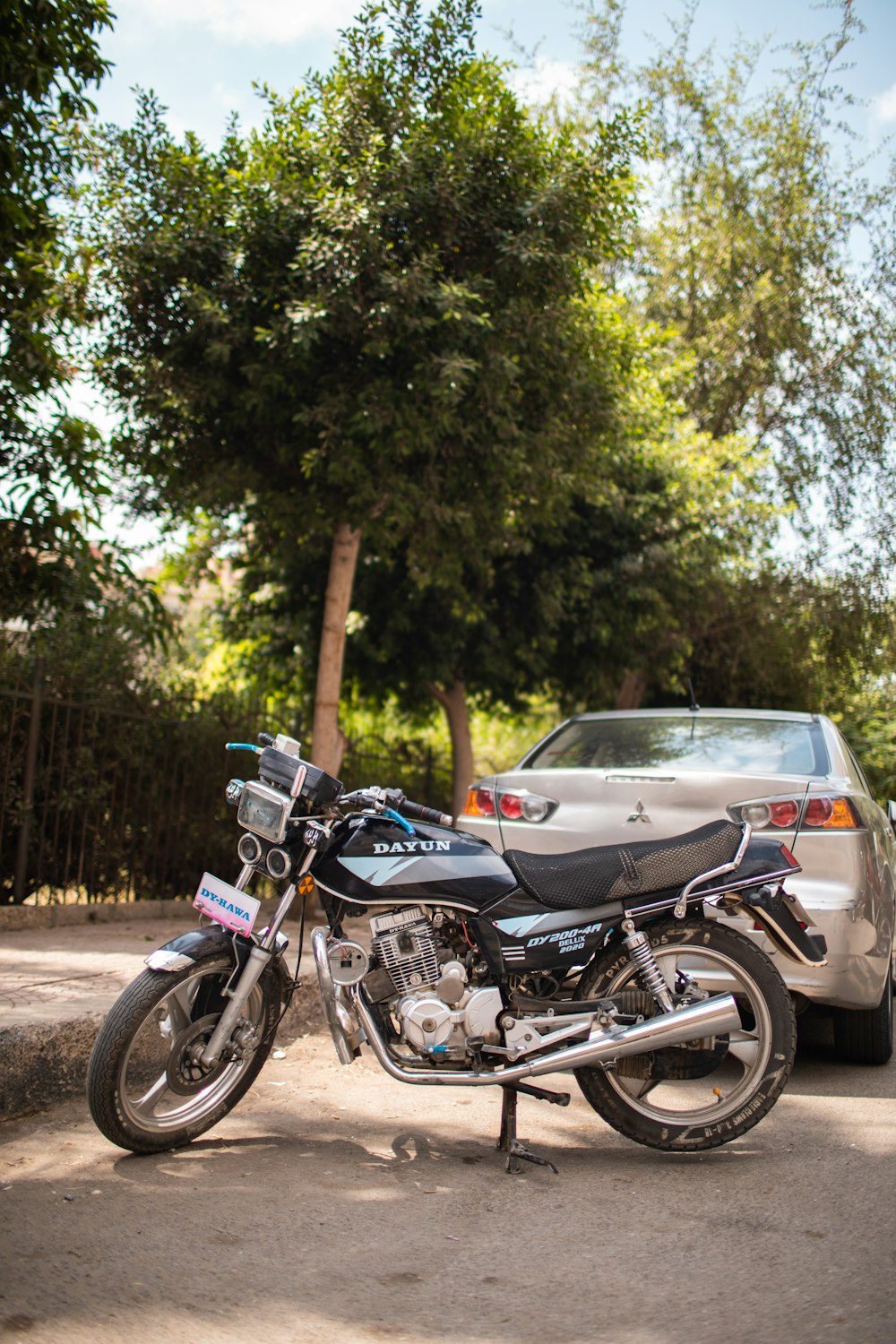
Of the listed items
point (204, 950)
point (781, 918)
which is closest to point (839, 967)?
point (781, 918)

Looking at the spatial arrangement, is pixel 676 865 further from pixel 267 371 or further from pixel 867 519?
pixel 867 519

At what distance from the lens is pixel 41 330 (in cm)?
829

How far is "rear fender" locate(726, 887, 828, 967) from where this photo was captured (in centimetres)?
399

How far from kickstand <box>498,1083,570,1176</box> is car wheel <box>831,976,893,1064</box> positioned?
191 cm

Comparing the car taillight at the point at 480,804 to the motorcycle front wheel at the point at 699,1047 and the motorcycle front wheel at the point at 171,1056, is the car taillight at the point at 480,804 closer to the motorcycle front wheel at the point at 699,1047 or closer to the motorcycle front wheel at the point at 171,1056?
the motorcycle front wheel at the point at 699,1047

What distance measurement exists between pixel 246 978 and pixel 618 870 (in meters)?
1.30

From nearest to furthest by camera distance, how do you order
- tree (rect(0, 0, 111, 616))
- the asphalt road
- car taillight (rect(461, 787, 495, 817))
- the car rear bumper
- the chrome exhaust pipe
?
the asphalt road → the chrome exhaust pipe → the car rear bumper → car taillight (rect(461, 787, 495, 817)) → tree (rect(0, 0, 111, 616))

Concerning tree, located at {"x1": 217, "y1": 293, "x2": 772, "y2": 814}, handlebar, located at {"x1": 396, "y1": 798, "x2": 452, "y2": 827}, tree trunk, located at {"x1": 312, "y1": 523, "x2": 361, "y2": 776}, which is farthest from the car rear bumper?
tree, located at {"x1": 217, "y1": 293, "x2": 772, "y2": 814}

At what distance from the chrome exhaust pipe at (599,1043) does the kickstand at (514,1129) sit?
0.07m

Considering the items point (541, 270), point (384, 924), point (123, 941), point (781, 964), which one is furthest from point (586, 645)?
point (384, 924)

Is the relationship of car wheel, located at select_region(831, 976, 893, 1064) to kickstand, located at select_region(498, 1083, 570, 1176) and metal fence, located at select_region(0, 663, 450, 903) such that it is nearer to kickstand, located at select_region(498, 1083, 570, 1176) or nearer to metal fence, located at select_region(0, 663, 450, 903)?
kickstand, located at select_region(498, 1083, 570, 1176)

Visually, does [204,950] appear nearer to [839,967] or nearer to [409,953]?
[409,953]

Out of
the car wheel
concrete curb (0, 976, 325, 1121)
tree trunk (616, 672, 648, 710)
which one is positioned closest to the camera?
concrete curb (0, 976, 325, 1121)

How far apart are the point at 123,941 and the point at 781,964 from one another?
14.3 ft
